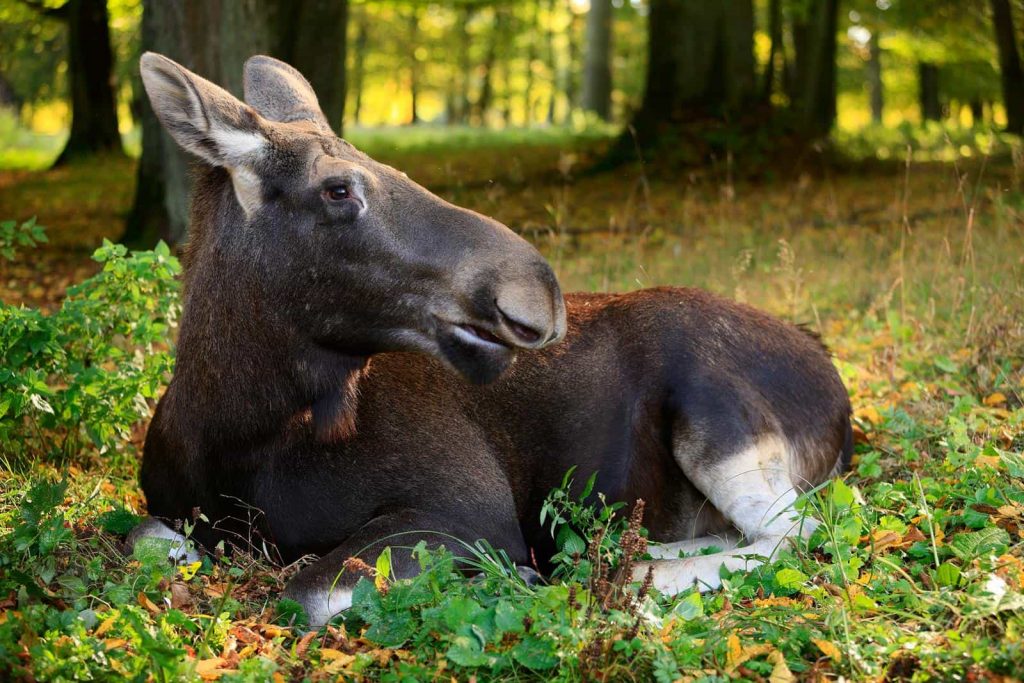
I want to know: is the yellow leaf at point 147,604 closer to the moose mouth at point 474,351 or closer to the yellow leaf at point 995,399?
the moose mouth at point 474,351

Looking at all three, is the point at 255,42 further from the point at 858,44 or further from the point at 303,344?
the point at 858,44

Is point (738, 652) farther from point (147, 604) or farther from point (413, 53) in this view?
point (413, 53)

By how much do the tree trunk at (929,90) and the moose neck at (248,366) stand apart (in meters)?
34.7

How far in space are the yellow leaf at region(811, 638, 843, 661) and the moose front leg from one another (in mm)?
1523

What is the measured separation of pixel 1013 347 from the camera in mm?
6902

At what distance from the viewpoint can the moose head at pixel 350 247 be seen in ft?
14.3

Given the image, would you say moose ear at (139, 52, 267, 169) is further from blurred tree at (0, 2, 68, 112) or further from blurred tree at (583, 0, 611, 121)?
blurred tree at (583, 0, 611, 121)

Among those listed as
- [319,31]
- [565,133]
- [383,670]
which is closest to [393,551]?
[383,670]

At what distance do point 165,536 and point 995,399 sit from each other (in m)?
4.77

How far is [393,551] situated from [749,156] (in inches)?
506

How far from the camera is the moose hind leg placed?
493 cm

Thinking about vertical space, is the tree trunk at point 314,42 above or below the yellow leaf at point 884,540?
above

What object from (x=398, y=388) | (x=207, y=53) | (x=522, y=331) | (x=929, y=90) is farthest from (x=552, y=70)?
(x=522, y=331)

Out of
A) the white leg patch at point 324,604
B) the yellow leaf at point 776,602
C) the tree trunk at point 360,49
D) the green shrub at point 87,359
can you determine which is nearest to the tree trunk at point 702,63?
the green shrub at point 87,359
